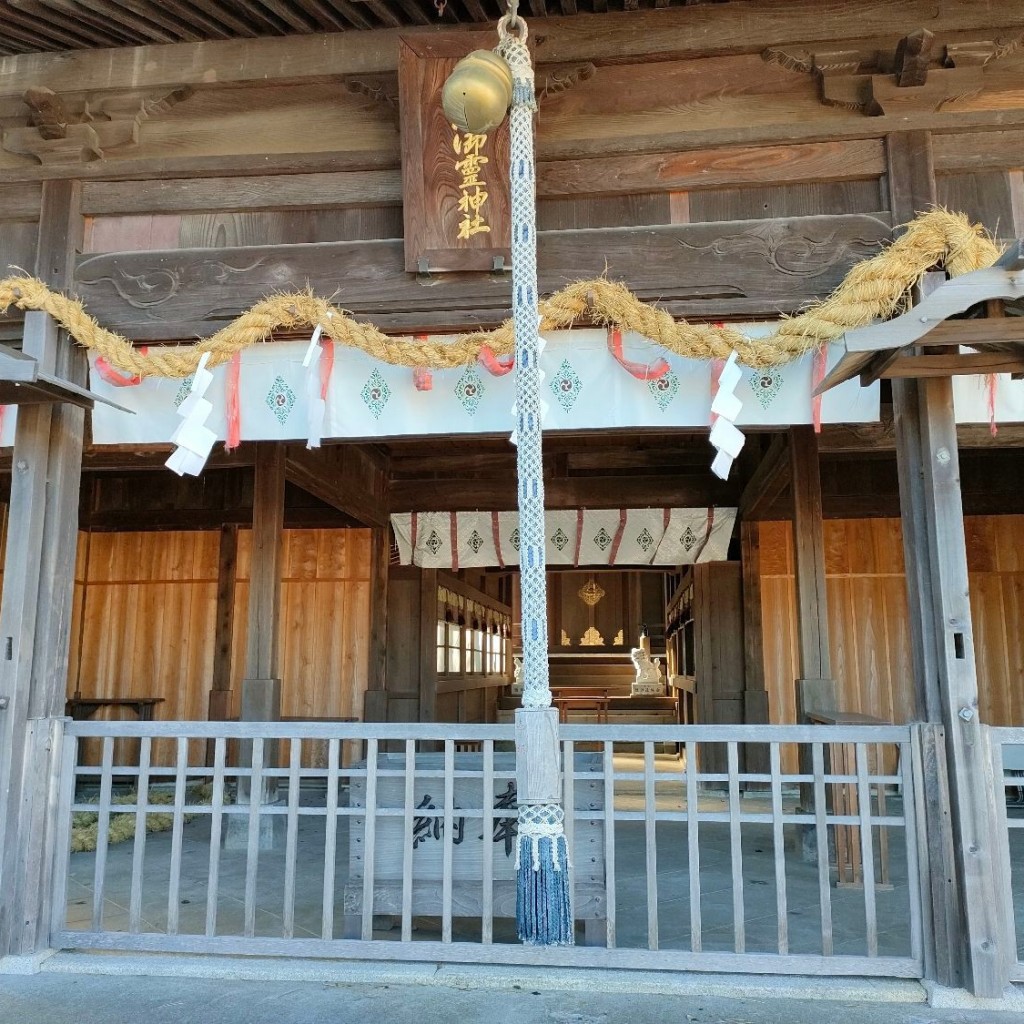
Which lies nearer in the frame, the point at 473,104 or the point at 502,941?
the point at 473,104

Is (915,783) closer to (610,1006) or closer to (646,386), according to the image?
(610,1006)

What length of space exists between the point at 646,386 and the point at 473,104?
6.05 feet

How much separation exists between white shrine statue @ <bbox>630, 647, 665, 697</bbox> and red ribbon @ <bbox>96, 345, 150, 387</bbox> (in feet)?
40.2

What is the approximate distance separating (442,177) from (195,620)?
6819 mm

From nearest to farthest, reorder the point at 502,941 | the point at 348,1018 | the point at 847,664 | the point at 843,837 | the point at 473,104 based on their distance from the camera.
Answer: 1. the point at 473,104
2. the point at 348,1018
3. the point at 502,941
4. the point at 843,837
5. the point at 847,664

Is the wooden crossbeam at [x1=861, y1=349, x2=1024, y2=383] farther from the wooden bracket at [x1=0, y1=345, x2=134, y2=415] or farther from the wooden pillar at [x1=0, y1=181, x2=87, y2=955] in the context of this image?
the wooden pillar at [x1=0, y1=181, x2=87, y2=955]

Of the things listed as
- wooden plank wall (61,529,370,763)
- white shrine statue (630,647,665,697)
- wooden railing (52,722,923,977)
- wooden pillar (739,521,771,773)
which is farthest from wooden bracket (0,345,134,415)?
white shrine statue (630,647,665,697)

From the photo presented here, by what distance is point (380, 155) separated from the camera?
4449 millimetres

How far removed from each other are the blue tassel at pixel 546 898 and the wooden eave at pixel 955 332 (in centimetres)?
213

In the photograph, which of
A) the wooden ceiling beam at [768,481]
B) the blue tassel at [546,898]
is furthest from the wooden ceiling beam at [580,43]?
the blue tassel at [546,898]

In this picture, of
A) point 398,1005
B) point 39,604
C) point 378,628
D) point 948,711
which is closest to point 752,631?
point 378,628

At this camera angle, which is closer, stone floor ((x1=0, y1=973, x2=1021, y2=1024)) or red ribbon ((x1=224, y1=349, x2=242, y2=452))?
stone floor ((x1=0, y1=973, x2=1021, y2=1024))

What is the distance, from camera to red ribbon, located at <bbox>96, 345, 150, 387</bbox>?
4434mm

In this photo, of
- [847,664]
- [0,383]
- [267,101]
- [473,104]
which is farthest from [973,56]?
[847,664]
